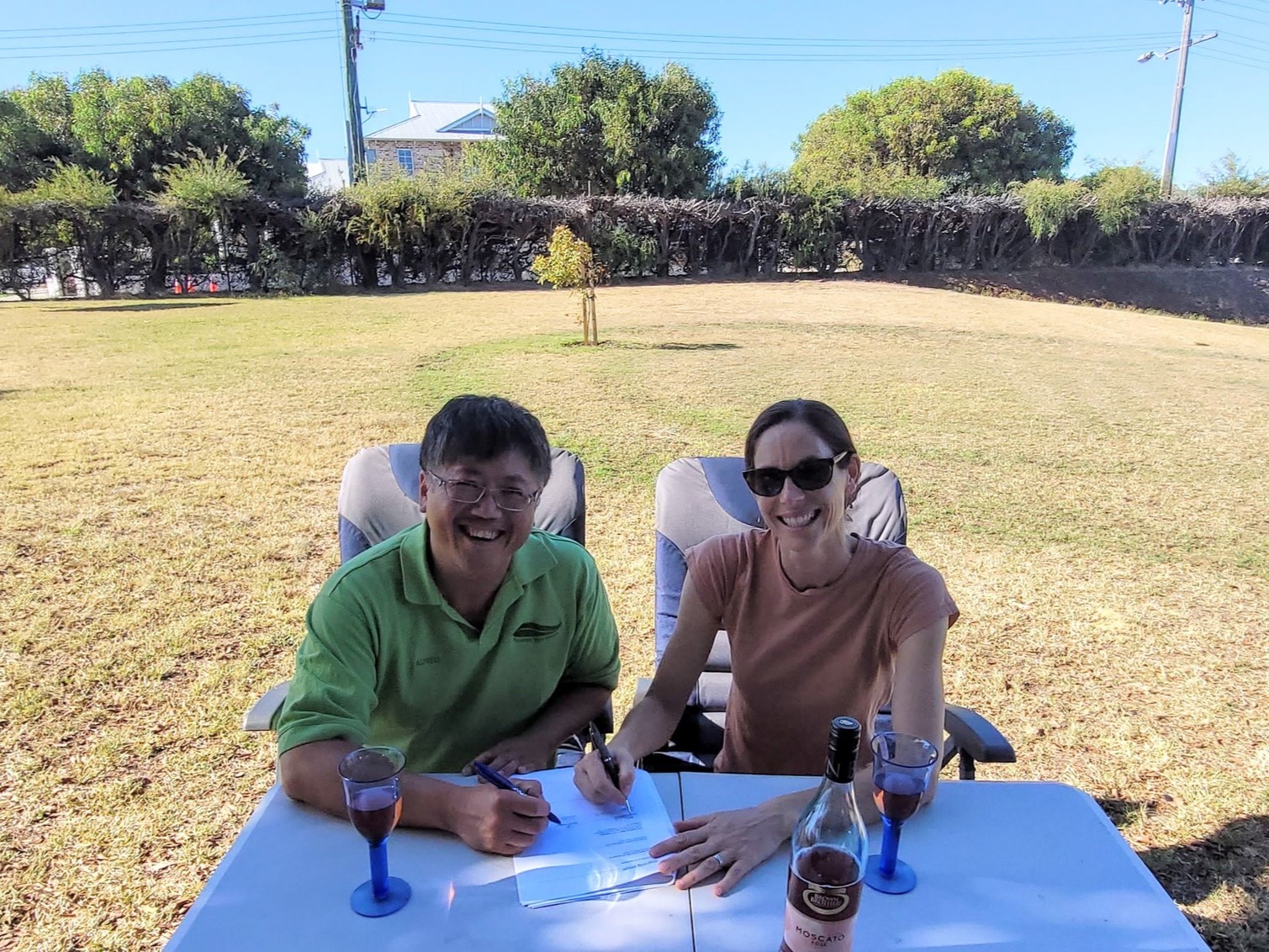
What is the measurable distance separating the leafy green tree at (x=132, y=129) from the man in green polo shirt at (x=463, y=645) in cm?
2719

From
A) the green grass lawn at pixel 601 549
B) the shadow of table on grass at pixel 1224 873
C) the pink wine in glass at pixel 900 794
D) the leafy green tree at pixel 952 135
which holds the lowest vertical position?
the shadow of table on grass at pixel 1224 873

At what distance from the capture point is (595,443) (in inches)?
283

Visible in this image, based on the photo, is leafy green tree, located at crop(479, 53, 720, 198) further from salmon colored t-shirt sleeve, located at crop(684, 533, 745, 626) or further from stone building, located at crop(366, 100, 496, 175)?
salmon colored t-shirt sleeve, located at crop(684, 533, 745, 626)

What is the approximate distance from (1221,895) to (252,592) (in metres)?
4.28

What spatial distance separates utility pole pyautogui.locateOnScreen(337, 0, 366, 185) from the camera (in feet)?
75.6

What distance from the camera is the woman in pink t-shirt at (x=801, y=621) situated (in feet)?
5.74

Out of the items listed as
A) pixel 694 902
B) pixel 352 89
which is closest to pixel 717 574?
pixel 694 902

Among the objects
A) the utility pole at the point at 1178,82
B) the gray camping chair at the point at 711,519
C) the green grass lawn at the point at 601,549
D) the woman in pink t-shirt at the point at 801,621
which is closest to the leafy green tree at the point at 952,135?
the utility pole at the point at 1178,82

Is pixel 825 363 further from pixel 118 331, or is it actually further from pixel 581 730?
pixel 118 331

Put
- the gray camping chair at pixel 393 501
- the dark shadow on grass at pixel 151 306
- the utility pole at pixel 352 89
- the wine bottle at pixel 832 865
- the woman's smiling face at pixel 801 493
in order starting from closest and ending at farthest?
the wine bottle at pixel 832 865, the woman's smiling face at pixel 801 493, the gray camping chair at pixel 393 501, the dark shadow on grass at pixel 151 306, the utility pole at pixel 352 89

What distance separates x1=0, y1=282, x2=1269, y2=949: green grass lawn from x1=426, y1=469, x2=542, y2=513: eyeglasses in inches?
65.9

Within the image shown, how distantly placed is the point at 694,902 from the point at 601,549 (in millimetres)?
3756

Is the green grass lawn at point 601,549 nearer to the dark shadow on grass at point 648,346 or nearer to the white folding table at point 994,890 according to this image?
the dark shadow on grass at point 648,346

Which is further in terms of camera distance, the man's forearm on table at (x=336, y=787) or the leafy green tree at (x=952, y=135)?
the leafy green tree at (x=952, y=135)
